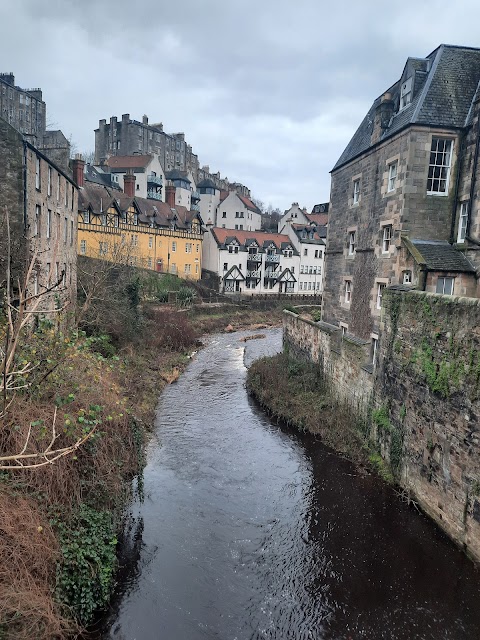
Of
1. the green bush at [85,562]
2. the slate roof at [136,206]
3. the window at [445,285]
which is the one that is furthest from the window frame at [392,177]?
the slate roof at [136,206]

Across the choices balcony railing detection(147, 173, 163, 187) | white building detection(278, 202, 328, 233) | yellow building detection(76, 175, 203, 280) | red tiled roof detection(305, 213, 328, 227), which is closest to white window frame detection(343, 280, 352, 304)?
yellow building detection(76, 175, 203, 280)

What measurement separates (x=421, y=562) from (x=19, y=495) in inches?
380

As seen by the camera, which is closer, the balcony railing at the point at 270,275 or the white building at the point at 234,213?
the balcony railing at the point at 270,275

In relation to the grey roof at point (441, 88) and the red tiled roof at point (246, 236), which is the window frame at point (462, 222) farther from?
the red tiled roof at point (246, 236)

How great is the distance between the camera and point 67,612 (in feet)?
28.5

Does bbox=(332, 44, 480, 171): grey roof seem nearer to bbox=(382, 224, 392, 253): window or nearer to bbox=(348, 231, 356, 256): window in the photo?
bbox=(382, 224, 392, 253): window

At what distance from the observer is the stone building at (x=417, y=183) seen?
17.0 m

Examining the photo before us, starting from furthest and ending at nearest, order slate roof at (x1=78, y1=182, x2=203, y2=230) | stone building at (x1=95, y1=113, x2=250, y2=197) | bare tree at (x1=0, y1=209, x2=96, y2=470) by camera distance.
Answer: stone building at (x1=95, y1=113, x2=250, y2=197) < slate roof at (x1=78, y1=182, x2=203, y2=230) < bare tree at (x1=0, y1=209, x2=96, y2=470)

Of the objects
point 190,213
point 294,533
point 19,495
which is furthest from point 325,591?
point 190,213

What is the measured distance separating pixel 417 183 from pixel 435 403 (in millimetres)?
9250

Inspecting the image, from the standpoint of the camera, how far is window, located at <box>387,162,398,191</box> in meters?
18.5

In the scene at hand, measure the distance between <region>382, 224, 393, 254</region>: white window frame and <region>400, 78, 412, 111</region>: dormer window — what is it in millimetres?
5387

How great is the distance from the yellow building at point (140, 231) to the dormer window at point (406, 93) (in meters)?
25.3

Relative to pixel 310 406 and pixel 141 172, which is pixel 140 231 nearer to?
pixel 141 172
